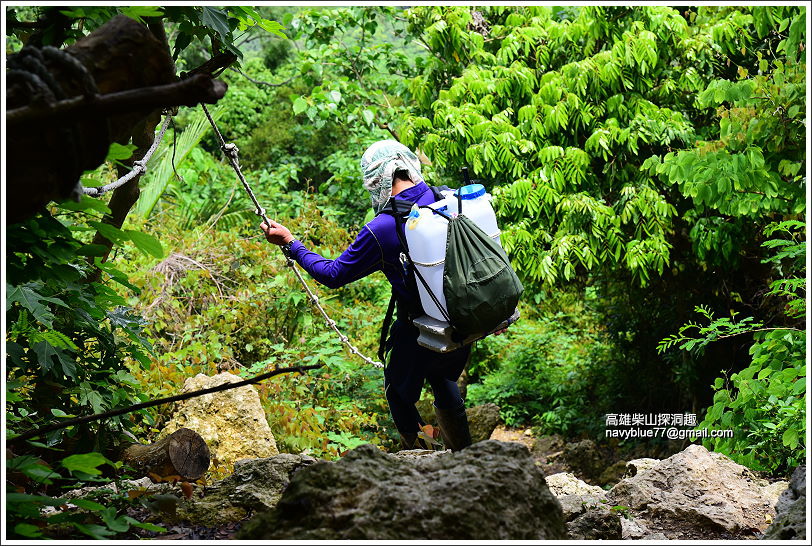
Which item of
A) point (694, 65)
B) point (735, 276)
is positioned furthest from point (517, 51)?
point (735, 276)

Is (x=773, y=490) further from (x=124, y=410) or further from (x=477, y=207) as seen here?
(x=124, y=410)

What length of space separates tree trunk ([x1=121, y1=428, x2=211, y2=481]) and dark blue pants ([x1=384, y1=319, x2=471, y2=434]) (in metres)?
0.94

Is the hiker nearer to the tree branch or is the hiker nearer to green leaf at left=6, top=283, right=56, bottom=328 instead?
green leaf at left=6, top=283, right=56, bottom=328

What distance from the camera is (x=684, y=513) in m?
3.12

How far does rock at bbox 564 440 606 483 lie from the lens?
754cm

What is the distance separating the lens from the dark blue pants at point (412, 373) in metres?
3.87

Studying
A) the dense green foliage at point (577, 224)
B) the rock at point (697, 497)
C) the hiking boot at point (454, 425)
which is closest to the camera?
the rock at point (697, 497)

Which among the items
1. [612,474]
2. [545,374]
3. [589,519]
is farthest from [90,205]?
[545,374]

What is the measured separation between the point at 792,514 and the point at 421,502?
1.10 metres

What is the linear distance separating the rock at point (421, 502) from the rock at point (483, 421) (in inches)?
200

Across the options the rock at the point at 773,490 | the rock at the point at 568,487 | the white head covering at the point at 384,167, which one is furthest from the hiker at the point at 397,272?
the rock at the point at 773,490

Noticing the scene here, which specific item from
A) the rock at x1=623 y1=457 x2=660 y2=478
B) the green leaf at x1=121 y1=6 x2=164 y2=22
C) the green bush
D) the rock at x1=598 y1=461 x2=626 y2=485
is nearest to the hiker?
the rock at x1=623 y1=457 x2=660 y2=478

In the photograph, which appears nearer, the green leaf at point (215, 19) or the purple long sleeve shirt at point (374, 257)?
the green leaf at point (215, 19)

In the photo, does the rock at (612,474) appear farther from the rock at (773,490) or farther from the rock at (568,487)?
the rock at (773,490)
